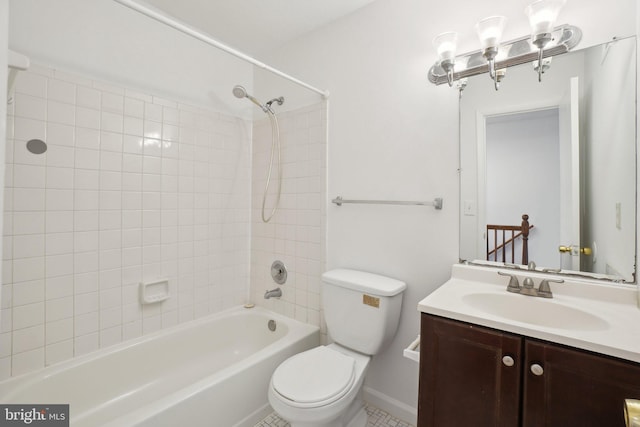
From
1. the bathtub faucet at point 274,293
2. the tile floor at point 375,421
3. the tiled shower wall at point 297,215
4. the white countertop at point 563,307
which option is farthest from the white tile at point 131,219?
the white countertop at point 563,307

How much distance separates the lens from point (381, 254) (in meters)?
1.74

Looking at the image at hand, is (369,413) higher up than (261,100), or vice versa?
(261,100)

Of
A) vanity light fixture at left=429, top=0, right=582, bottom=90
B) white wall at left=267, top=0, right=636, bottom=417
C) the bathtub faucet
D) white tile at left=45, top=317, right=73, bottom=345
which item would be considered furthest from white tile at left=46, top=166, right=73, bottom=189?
vanity light fixture at left=429, top=0, right=582, bottom=90

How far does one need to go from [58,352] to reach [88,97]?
1.36 metres

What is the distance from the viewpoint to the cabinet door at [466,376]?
35.9 inches

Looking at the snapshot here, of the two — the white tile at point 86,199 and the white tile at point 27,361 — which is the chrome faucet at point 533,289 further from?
the white tile at point 27,361

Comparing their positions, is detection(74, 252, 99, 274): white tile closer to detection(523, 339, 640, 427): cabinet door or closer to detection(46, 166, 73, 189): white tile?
detection(46, 166, 73, 189): white tile

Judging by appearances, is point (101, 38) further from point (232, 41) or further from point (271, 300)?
point (271, 300)

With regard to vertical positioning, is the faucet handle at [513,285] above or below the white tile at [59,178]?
below

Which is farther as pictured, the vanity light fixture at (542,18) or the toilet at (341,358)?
the toilet at (341,358)

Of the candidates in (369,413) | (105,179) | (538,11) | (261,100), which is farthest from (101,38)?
(369,413)

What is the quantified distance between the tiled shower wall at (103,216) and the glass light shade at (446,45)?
1119mm

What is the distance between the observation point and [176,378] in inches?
72.9

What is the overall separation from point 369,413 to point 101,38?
262 cm
